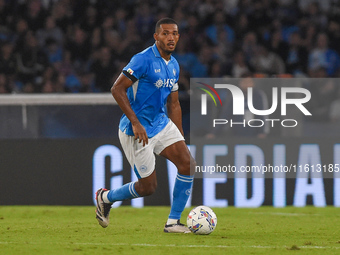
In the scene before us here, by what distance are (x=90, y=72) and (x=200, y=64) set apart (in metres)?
1.99

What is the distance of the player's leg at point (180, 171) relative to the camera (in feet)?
21.8

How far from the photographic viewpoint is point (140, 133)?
6324 millimetres

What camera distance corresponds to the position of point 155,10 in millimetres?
13516

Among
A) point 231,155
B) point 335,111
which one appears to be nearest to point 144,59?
point 231,155

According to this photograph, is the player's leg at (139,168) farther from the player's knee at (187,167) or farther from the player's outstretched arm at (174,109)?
the player's outstretched arm at (174,109)

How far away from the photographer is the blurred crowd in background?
12148mm

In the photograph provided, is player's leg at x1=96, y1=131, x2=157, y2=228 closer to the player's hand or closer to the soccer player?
the soccer player

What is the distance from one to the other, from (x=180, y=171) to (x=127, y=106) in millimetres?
887

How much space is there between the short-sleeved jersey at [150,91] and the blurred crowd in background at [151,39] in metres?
4.75

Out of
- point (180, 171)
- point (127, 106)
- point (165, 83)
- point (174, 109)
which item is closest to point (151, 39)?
point (174, 109)

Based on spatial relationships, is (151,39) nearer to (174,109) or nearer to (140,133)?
(174,109)

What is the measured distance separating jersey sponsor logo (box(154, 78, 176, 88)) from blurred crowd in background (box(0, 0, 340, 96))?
185 inches

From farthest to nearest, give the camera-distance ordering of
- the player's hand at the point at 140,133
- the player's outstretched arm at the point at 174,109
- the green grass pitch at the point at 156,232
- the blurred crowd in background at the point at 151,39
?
the blurred crowd in background at the point at 151,39
the player's outstretched arm at the point at 174,109
the player's hand at the point at 140,133
the green grass pitch at the point at 156,232

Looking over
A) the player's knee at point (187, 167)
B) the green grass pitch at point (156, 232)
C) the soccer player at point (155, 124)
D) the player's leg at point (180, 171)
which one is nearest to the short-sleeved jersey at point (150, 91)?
the soccer player at point (155, 124)
